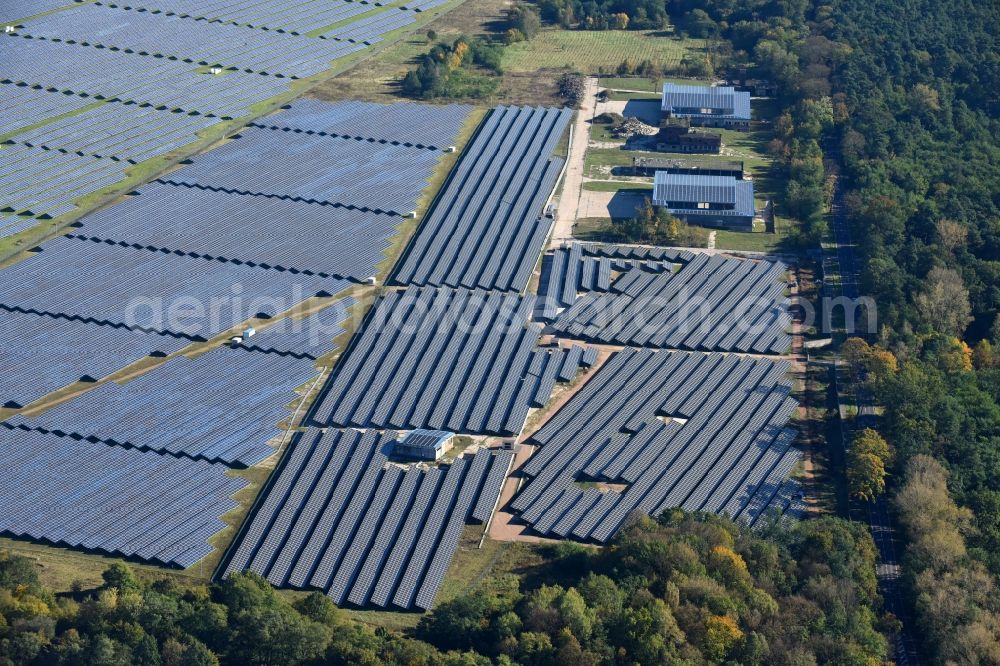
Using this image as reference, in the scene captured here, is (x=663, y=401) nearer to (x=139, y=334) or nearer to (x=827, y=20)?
(x=139, y=334)

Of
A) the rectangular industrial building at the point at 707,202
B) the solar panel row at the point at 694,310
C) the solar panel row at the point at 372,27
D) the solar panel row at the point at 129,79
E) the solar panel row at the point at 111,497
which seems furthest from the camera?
the solar panel row at the point at 372,27

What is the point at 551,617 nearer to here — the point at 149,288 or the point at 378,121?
the point at 149,288

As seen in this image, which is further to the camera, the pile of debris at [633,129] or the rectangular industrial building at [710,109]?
the rectangular industrial building at [710,109]

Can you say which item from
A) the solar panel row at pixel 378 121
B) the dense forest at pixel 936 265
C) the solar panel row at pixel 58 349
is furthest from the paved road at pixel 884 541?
the solar panel row at pixel 58 349

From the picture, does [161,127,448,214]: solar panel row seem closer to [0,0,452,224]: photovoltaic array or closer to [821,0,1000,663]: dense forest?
[0,0,452,224]: photovoltaic array

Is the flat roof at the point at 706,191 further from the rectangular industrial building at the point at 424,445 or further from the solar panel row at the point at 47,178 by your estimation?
the solar panel row at the point at 47,178

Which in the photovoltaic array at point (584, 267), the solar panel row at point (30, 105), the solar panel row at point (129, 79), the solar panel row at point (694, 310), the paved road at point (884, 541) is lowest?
the paved road at point (884, 541)

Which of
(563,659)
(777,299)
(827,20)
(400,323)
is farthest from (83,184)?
(827,20)
